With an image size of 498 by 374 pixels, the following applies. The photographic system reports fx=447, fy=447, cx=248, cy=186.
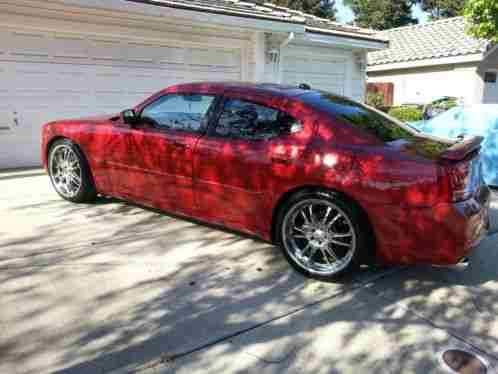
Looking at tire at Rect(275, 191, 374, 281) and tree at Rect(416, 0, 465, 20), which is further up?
tree at Rect(416, 0, 465, 20)

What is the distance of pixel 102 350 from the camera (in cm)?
264

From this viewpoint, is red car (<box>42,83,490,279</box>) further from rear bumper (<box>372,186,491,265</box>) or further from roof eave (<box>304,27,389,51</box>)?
roof eave (<box>304,27,389,51</box>)

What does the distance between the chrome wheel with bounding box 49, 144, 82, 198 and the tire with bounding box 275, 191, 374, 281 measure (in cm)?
277

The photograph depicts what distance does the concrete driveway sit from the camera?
2.61 m

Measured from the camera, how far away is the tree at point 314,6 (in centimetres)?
4578

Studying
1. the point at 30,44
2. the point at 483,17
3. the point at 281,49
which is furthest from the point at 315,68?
the point at 30,44

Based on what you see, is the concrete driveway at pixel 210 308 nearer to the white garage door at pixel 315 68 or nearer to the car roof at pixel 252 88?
the car roof at pixel 252 88

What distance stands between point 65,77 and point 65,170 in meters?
3.04

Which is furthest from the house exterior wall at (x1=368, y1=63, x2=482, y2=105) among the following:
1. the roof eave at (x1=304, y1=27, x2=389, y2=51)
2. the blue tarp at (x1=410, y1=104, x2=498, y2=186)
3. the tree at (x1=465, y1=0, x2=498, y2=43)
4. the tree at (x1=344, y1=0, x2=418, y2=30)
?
the tree at (x1=344, y1=0, x2=418, y2=30)

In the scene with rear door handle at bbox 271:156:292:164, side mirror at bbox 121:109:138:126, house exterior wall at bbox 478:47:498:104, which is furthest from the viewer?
house exterior wall at bbox 478:47:498:104

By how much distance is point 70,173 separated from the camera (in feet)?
17.6

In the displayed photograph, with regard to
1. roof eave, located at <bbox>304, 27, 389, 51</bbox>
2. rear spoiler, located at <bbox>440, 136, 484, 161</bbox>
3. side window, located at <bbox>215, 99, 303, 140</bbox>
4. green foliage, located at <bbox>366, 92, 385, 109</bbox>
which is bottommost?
rear spoiler, located at <bbox>440, 136, 484, 161</bbox>

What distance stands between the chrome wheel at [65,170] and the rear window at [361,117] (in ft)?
9.52

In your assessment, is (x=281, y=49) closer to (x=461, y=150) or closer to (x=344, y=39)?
(x=344, y=39)
